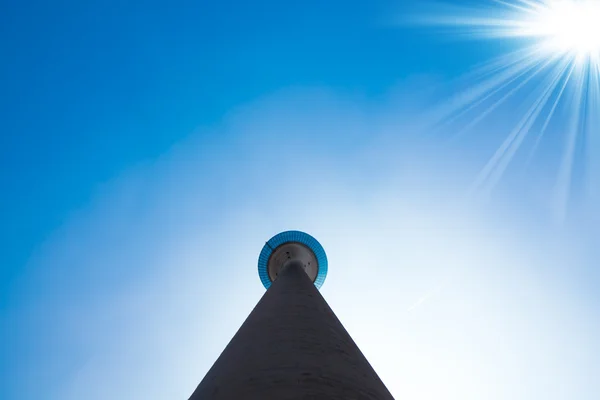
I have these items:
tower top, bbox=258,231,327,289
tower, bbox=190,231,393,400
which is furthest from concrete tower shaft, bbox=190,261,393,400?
tower top, bbox=258,231,327,289

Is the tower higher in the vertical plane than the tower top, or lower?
lower

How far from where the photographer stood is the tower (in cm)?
→ 431

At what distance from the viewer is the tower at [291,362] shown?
14.1 ft

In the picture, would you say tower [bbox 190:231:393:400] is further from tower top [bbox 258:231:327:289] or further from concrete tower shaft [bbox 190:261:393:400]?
tower top [bbox 258:231:327:289]

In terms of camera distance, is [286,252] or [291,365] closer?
[291,365]

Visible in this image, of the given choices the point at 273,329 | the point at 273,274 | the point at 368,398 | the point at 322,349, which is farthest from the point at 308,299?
the point at 273,274

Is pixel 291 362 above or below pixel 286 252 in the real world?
below

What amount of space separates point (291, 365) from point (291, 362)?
0.09 meters

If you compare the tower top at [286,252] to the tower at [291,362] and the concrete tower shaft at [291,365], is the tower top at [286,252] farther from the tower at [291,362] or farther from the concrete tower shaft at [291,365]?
the concrete tower shaft at [291,365]

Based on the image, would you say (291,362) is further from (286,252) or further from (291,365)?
(286,252)

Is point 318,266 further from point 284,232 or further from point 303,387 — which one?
point 303,387

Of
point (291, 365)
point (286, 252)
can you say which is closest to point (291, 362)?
point (291, 365)

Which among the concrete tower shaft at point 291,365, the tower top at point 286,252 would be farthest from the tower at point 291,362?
the tower top at point 286,252

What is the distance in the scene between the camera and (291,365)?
4.81m
